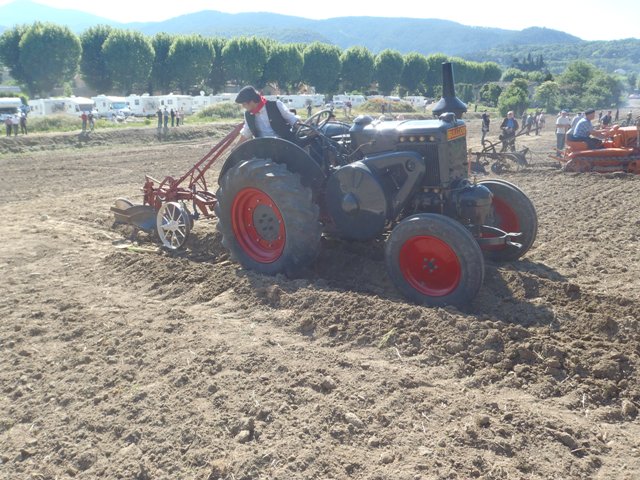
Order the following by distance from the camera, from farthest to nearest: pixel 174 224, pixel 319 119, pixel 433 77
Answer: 1. pixel 433 77
2. pixel 174 224
3. pixel 319 119

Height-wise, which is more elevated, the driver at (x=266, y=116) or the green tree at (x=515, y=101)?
the green tree at (x=515, y=101)

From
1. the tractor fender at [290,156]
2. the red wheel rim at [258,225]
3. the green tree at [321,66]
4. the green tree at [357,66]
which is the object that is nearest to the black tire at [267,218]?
the red wheel rim at [258,225]

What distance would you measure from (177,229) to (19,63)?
6449 cm

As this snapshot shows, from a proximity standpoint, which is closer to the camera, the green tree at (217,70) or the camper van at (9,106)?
the camper van at (9,106)

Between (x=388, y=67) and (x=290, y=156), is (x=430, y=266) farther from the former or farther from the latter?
(x=388, y=67)

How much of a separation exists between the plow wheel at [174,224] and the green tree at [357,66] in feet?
252

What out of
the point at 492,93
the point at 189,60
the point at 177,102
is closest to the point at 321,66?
the point at 189,60

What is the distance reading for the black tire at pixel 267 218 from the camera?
5.87m

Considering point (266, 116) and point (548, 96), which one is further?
point (548, 96)

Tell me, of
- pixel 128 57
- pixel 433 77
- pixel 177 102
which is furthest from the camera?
pixel 433 77

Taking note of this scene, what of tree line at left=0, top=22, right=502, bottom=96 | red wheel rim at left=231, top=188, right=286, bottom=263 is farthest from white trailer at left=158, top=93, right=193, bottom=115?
red wheel rim at left=231, top=188, right=286, bottom=263

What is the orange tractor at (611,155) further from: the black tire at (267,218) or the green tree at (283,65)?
the green tree at (283,65)

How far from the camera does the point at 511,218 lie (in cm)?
654

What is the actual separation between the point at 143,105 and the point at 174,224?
172 feet
